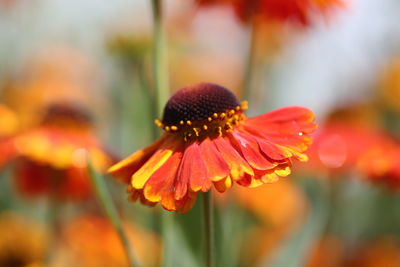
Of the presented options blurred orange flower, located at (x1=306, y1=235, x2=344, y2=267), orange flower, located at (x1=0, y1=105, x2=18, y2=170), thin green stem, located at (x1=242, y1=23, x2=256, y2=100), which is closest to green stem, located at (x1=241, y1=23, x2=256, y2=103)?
thin green stem, located at (x1=242, y1=23, x2=256, y2=100)

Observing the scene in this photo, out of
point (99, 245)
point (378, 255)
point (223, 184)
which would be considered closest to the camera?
point (223, 184)

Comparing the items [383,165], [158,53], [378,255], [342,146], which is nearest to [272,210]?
[378,255]

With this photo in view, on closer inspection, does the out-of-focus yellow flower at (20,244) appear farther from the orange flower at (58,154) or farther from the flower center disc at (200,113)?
the flower center disc at (200,113)

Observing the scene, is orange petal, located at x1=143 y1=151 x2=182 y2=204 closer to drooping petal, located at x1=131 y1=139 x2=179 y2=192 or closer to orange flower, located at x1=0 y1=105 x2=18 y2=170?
drooping petal, located at x1=131 y1=139 x2=179 y2=192

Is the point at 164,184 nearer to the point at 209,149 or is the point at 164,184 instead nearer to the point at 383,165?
the point at 209,149

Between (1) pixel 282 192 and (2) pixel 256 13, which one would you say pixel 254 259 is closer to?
(1) pixel 282 192

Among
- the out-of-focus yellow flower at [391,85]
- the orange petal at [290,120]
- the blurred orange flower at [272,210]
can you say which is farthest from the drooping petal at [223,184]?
the out-of-focus yellow flower at [391,85]
